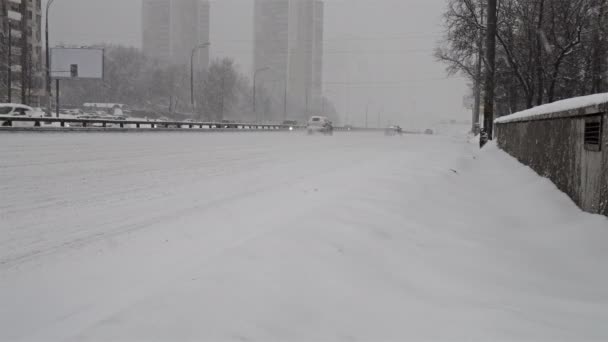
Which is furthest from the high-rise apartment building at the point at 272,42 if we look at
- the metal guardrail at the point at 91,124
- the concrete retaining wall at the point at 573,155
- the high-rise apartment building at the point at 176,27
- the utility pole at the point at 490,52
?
the concrete retaining wall at the point at 573,155

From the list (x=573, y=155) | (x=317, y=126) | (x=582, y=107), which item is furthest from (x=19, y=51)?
(x=582, y=107)

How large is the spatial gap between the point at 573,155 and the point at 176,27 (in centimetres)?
17226

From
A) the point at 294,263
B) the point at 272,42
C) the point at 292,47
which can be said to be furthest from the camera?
the point at 272,42

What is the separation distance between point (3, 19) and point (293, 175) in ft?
260

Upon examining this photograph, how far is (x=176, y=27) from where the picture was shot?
16550 cm

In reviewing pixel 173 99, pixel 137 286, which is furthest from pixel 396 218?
pixel 173 99

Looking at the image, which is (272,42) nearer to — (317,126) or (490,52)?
(317,126)

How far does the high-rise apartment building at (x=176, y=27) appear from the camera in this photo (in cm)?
16475

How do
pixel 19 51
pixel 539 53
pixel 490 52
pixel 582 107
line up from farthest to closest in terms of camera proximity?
pixel 19 51 → pixel 539 53 → pixel 490 52 → pixel 582 107

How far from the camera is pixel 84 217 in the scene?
235 inches

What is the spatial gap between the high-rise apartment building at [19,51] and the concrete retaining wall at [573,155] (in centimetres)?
6584

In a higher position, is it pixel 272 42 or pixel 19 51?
pixel 272 42

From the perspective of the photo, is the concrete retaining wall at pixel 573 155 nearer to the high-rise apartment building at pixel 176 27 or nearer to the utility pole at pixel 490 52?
the utility pole at pixel 490 52

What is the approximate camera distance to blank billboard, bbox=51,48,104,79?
170ft
